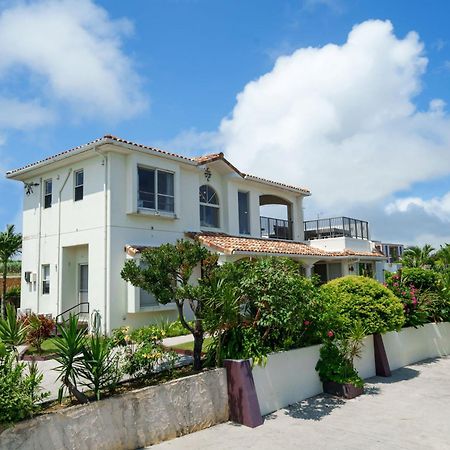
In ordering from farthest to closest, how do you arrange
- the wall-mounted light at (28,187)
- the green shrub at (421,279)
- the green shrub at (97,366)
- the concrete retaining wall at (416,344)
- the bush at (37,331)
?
the wall-mounted light at (28,187)
the green shrub at (421,279)
the concrete retaining wall at (416,344)
the bush at (37,331)
the green shrub at (97,366)

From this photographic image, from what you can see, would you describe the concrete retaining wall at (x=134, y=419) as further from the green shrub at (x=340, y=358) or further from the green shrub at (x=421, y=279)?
the green shrub at (x=421, y=279)

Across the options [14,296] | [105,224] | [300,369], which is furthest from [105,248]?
[14,296]

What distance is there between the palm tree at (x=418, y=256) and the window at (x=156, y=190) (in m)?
15.4

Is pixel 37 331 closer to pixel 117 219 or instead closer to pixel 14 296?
pixel 117 219

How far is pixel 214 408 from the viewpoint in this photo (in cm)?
786

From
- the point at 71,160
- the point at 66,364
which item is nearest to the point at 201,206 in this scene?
the point at 71,160

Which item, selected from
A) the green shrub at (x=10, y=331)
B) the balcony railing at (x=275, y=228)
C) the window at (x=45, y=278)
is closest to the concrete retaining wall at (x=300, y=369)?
the green shrub at (x=10, y=331)

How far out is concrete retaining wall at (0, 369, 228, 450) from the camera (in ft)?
18.3

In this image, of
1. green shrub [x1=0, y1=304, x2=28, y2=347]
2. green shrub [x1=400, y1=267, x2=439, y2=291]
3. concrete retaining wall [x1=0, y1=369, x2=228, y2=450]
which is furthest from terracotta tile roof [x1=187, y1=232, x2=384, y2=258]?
green shrub [x1=0, y1=304, x2=28, y2=347]

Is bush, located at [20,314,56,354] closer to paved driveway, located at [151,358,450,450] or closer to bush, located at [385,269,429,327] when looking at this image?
paved driveway, located at [151,358,450,450]

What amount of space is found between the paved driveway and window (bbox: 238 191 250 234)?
1209 cm

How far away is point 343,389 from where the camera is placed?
31.7 feet

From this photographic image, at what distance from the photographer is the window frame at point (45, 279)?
709 inches

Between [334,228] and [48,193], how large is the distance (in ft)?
54.7
